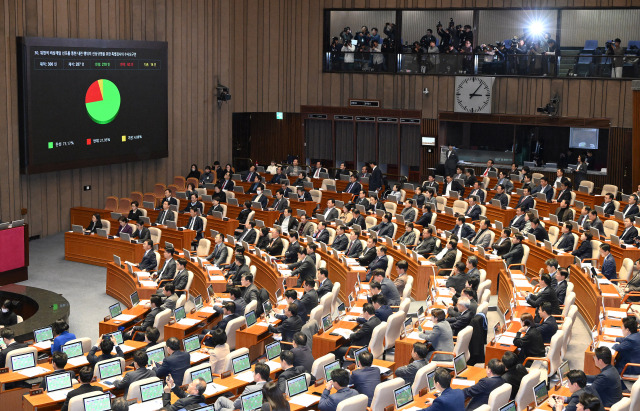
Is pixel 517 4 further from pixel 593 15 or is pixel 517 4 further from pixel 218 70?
pixel 218 70

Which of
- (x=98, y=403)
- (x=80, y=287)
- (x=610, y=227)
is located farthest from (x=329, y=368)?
(x=610, y=227)

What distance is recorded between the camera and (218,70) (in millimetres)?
27078

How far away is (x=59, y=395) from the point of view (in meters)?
9.86

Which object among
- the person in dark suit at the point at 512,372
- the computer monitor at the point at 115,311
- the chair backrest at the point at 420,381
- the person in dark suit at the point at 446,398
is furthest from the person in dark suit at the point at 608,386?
the computer monitor at the point at 115,311

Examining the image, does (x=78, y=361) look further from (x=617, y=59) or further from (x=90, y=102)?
(x=617, y=59)

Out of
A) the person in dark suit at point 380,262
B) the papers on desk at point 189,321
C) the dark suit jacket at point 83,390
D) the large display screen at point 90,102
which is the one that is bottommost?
the papers on desk at point 189,321

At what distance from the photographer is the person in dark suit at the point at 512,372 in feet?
31.0

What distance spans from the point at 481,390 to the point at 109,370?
14.4 feet

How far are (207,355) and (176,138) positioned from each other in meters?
15.5

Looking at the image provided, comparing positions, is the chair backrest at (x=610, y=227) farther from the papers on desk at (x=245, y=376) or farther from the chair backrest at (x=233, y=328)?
the papers on desk at (x=245, y=376)

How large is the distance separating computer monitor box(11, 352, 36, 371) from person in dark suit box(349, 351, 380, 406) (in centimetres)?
412

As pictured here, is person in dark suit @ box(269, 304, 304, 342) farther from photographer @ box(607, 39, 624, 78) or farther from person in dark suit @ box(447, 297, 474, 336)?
photographer @ box(607, 39, 624, 78)

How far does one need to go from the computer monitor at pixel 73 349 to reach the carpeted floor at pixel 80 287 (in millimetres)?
2923

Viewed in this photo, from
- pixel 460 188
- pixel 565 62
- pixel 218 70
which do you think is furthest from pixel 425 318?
pixel 218 70
